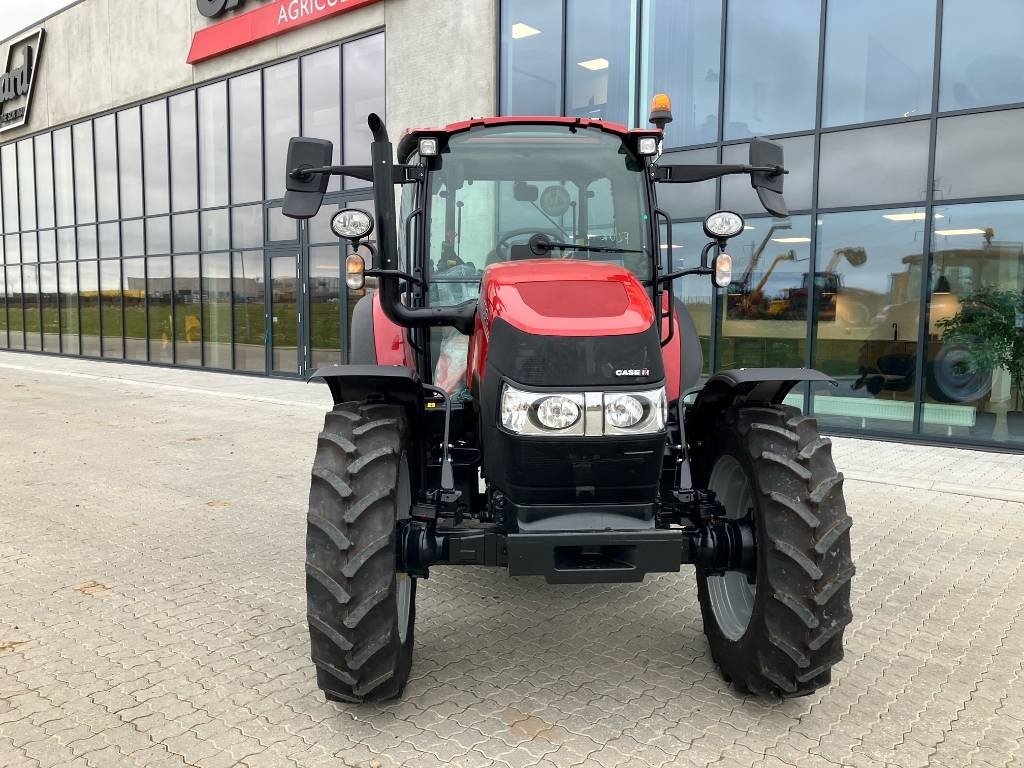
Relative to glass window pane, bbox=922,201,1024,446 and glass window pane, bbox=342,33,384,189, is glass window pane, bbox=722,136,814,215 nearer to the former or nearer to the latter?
glass window pane, bbox=922,201,1024,446

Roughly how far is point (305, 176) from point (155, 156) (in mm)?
17667

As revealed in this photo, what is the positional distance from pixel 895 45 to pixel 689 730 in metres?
9.08

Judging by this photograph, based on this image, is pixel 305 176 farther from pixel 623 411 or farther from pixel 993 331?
pixel 993 331

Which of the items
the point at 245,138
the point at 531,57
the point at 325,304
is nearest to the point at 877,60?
the point at 531,57

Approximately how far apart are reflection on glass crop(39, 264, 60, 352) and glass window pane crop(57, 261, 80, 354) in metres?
0.29

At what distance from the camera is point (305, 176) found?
130 inches

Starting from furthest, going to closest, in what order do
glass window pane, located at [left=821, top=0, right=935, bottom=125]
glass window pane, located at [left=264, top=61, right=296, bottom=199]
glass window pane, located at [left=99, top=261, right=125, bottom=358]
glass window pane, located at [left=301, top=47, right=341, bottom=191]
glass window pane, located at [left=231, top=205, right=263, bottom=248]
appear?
glass window pane, located at [left=99, top=261, right=125, bottom=358]
glass window pane, located at [left=231, top=205, right=263, bottom=248]
glass window pane, located at [left=264, top=61, right=296, bottom=199]
glass window pane, located at [left=301, top=47, right=341, bottom=191]
glass window pane, located at [left=821, top=0, right=935, bottom=125]

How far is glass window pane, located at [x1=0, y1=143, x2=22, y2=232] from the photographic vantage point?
23.3 metres

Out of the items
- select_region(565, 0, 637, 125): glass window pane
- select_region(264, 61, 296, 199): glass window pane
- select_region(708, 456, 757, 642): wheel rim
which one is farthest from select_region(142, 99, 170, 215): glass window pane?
select_region(708, 456, 757, 642): wheel rim

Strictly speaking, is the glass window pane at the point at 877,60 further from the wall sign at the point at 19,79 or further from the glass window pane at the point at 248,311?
the wall sign at the point at 19,79

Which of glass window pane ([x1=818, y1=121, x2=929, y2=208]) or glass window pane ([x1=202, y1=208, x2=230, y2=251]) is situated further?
glass window pane ([x1=202, y1=208, x2=230, y2=251])

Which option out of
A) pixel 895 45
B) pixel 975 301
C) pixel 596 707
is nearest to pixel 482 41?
pixel 895 45

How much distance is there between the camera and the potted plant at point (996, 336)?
28.6 ft

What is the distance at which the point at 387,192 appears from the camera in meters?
2.94
